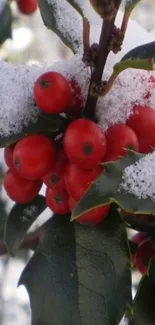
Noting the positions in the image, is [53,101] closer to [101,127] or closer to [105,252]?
[101,127]

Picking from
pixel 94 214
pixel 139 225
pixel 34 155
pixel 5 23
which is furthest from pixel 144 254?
pixel 5 23

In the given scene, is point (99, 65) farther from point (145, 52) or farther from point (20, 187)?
point (20, 187)

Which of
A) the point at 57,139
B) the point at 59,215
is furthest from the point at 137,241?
the point at 57,139

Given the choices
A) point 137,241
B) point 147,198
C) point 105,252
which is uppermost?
point 147,198

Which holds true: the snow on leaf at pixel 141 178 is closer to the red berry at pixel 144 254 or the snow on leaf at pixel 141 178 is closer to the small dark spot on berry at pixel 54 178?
the small dark spot on berry at pixel 54 178

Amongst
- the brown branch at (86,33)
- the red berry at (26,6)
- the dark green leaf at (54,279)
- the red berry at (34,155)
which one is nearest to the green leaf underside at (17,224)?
the dark green leaf at (54,279)

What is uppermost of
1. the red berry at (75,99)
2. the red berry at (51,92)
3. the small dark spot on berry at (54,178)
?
the red berry at (51,92)

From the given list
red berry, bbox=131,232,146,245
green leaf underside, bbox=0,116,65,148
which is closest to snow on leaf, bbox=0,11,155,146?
green leaf underside, bbox=0,116,65,148
